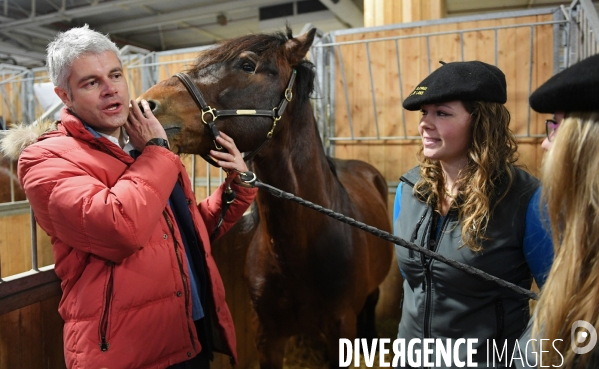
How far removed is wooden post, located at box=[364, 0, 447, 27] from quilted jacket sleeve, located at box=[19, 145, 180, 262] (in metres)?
3.25

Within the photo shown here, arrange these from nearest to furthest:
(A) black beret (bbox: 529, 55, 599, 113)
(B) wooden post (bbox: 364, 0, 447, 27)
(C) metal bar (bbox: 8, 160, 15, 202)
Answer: (A) black beret (bbox: 529, 55, 599, 113), (C) metal bar (bbox: 8, 160, 15, 202), (B) wooden post (bbox: 364, 0, 447, 27)

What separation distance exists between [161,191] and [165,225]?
0.57ft

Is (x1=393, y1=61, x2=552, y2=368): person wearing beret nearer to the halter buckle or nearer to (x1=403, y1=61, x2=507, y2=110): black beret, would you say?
(x1=403, y1=61, x2=507, y2=110): black beret

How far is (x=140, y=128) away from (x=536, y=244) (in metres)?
1.16

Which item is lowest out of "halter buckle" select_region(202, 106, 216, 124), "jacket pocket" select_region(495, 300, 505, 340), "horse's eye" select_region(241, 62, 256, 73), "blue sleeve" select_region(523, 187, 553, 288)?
"jacket pocket" select_region(495, 300, 505, 340)

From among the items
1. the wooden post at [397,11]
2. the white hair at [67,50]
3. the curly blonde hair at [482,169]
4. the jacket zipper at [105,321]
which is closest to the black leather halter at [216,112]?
the white hair at [67,50]

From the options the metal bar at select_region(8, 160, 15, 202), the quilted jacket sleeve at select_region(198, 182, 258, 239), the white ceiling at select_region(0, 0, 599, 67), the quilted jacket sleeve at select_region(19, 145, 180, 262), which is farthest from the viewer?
the white ceiling at select_region(0, 0, 599, 67)

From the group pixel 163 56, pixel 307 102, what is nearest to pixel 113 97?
pixel 307 102

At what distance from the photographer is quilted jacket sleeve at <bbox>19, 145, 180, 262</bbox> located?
0.92 meters

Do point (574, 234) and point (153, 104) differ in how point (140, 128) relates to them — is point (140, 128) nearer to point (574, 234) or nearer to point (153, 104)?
point (153, 104)

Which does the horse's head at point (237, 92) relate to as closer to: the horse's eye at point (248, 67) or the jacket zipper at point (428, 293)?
the horse's eye at point (248, 67)

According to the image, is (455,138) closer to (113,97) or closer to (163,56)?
(113,97)

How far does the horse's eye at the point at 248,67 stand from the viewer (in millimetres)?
1525

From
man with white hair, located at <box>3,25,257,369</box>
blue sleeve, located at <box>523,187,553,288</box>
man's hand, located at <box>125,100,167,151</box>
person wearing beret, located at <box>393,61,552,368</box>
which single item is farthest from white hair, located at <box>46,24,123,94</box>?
blue sleeve, located at <box>523,187,553,288</box>
